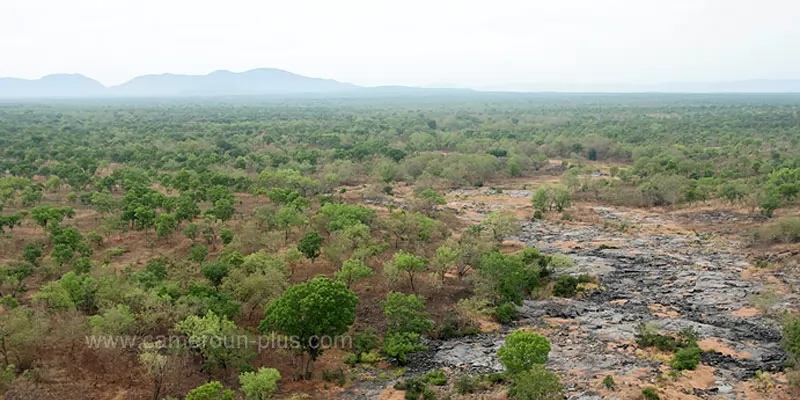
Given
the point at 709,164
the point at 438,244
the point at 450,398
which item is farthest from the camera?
the point at 709,164

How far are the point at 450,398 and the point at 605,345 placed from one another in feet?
33.4

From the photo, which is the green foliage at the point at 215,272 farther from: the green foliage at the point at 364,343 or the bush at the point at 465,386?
the bush at the point at 465,386

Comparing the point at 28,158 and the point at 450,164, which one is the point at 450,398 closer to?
the point at 450,164

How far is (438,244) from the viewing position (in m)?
46.5

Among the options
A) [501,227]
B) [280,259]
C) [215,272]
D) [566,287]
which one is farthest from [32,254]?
[566,287]

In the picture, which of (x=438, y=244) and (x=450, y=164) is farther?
(x=450, y=164)

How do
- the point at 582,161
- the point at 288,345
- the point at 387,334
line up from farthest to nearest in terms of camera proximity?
the point at 582,161 → the point at 387,334 → the point at 288,345

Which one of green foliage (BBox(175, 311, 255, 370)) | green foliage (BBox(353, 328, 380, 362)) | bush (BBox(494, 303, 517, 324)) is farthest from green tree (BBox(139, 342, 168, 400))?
bush (BBox(494, 303, 517, 324))

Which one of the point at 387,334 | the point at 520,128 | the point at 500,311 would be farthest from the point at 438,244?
the point at 520,128

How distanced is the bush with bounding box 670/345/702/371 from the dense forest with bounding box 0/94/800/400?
0.53 feet

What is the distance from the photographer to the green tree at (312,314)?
2564cm

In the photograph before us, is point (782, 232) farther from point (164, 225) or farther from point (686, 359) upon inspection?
point (164, 225)

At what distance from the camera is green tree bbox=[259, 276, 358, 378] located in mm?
25641

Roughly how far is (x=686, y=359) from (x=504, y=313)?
9551mm
